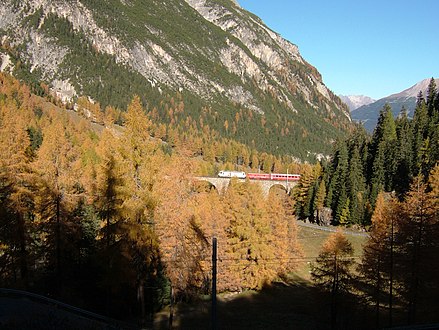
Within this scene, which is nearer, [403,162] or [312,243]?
[312,243]

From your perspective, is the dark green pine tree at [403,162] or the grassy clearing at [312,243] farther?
the dark green pine tree at [403,162]

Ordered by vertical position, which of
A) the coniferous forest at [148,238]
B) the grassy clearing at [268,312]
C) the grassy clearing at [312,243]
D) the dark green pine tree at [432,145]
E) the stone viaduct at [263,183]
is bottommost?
the grassy clearing at [268,312]

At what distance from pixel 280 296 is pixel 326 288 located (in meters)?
6.80

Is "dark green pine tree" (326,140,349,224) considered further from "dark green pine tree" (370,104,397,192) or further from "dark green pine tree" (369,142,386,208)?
"dark green pine tree" (370,104,397,192)

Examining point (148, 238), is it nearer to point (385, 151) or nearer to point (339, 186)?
point (339, 186)

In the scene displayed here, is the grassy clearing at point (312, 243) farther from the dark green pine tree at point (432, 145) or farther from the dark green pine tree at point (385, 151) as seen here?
the dark green pine tree at point (432, 145)

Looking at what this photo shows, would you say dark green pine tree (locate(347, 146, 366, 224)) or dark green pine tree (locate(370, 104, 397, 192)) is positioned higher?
dark green pine tree (locate(370, 104, 397, 192))

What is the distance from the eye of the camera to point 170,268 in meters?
17.6

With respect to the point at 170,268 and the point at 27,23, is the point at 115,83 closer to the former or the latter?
the point at 27,23

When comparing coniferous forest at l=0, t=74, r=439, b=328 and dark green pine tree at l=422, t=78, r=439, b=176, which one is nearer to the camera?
coniferous forest at l=0, t=74, r=439, b=328

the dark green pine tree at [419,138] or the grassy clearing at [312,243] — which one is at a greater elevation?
the dark green pine tree at [419,138]

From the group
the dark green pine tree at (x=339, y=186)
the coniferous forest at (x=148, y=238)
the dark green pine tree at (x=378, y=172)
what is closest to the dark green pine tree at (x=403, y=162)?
the dark green pine tree at (x=378, y=172)

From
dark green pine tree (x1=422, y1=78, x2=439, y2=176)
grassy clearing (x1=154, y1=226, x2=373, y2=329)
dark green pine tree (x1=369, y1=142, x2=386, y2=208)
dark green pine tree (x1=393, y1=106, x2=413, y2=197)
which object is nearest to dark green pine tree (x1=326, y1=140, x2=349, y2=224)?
dark green pine tree (x1=369, y1=142, x2=386, y2=208)

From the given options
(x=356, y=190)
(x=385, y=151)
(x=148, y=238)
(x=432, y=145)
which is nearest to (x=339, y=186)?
(x=356, y=190)
